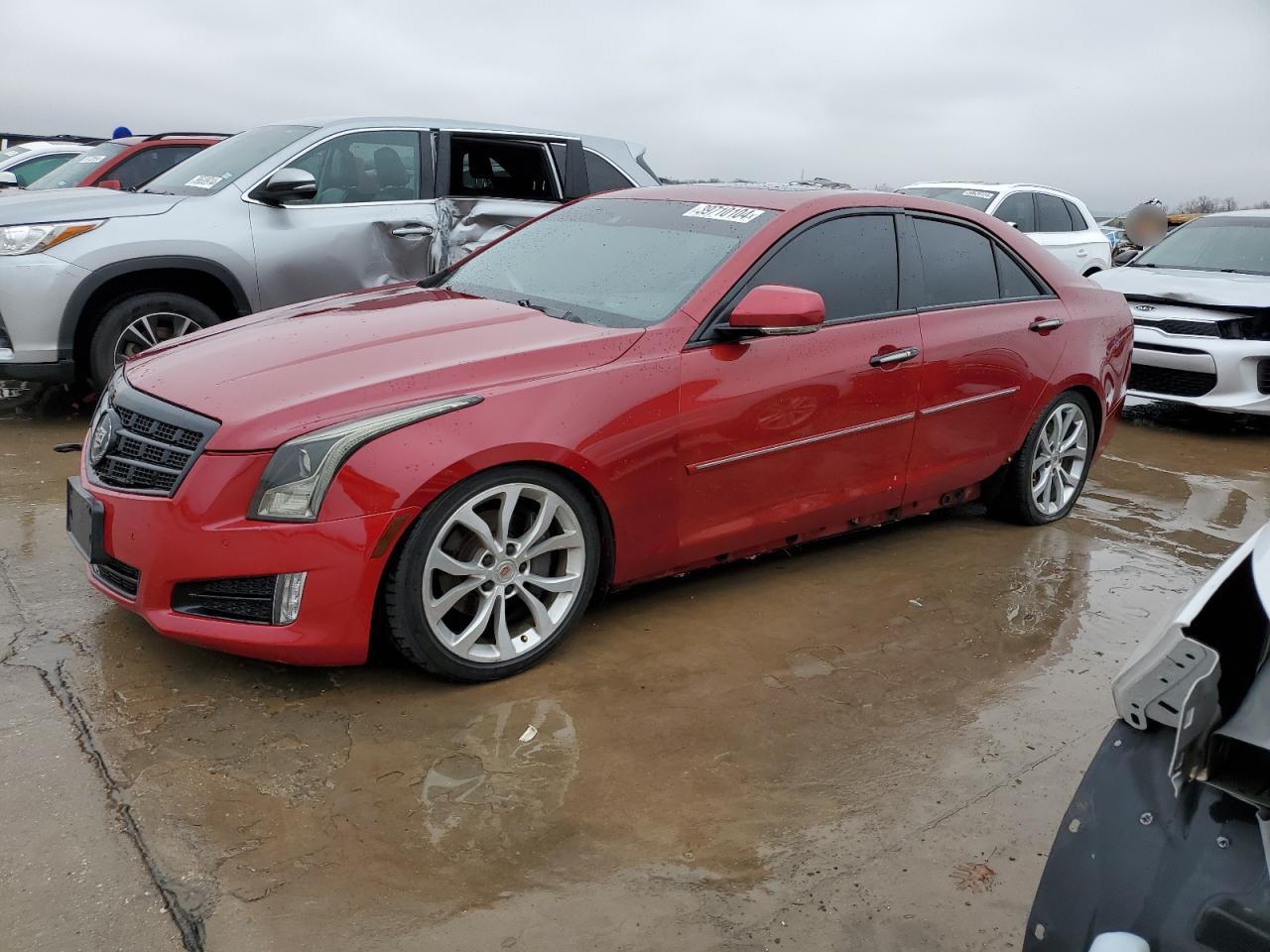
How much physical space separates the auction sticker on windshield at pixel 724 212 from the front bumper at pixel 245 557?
5.86 ft

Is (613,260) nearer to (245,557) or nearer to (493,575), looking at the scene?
(493,575)

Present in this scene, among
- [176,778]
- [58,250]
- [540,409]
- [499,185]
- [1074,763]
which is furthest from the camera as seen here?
[499,185]

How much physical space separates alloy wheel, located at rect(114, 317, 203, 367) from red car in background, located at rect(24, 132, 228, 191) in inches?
122

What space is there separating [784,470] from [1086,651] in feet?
4.01

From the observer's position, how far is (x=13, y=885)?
2334mm

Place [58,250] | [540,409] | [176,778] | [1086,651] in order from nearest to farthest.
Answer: [176,778] < [540,409] < [1086,651] < [58,250]

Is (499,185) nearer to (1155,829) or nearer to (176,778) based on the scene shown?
(176,778)

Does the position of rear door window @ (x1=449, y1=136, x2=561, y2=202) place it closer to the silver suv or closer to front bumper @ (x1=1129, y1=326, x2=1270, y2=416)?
the silver suv

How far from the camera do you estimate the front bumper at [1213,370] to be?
7.42 m

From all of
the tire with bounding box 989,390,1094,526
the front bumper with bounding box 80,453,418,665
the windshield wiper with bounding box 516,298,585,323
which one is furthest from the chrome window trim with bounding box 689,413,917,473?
the front bumper with bounding box 80,453,418,665

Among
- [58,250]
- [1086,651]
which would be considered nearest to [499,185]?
[58,250]

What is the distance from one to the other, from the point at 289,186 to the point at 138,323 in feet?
3.64

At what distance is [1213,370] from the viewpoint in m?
7.46

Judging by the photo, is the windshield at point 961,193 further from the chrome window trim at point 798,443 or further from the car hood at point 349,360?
the car hood at point 349,360
